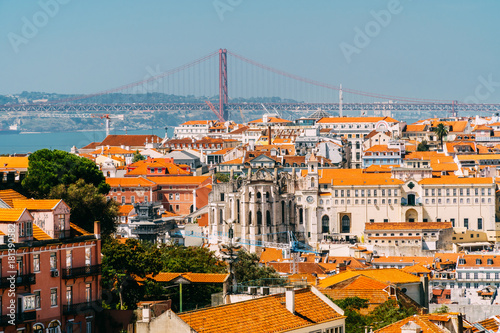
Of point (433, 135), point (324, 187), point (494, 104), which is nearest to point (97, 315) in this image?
point (324, 187)

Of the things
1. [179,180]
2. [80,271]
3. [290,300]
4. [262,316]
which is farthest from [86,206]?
[179,180]

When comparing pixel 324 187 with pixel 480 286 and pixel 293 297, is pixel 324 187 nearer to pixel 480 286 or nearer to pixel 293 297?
pixel 480 286

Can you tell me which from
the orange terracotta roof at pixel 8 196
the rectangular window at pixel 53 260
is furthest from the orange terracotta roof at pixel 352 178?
the rectangular window at pixel 53 260

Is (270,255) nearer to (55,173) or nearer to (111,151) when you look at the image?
(55,173)

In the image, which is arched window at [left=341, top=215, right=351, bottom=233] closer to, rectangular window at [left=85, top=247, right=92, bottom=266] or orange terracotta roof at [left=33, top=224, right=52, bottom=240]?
rectangular window at [left=85, top=247, right=92, bottom=266]

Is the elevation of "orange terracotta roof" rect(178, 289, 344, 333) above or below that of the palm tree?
below

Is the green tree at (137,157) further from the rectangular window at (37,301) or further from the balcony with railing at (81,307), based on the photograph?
the rectangular window at (37,301)

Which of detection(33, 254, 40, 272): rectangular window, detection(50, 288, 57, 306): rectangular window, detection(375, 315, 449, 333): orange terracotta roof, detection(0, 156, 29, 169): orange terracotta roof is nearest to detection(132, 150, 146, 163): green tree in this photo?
detection(0, 156, 29, 169): orange terracotta roof
